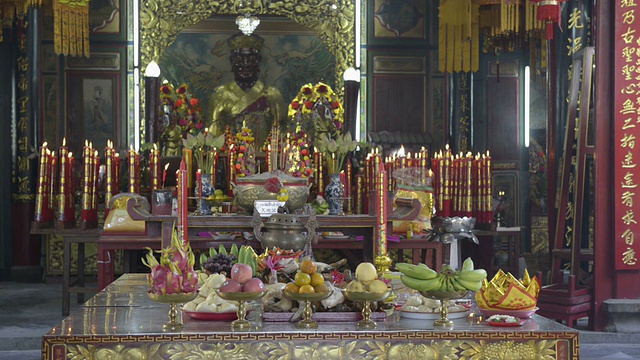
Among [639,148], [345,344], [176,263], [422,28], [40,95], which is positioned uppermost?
[422,28]

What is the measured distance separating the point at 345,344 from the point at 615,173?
3722mm

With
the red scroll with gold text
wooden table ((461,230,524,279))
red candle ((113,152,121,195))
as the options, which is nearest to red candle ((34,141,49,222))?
red candle ((113,152,121,195))

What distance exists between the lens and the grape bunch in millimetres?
3809

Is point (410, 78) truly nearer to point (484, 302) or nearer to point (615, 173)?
point (615, 173)

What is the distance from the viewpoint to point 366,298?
3.08 meters

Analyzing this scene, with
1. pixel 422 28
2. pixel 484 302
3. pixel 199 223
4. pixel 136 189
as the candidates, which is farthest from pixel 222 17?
pixel 484 302

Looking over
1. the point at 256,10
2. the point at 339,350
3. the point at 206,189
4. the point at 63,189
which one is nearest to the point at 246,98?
the point at 256,10

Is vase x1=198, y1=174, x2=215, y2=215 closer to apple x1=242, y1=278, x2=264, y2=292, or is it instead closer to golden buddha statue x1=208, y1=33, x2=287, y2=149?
apple x1=242, y1=278, x2=264, y2=292

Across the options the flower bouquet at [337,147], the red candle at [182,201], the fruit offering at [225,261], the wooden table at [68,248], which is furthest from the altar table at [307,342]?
the flower bouquet at [337,147]

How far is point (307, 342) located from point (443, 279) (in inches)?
19.6

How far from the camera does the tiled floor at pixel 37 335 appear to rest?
19.1ft

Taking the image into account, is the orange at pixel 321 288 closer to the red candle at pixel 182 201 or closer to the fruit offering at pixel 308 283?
the fruit offering at pixel 308 283

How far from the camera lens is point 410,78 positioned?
10.5 m

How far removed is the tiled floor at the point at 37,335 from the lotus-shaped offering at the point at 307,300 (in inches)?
119
